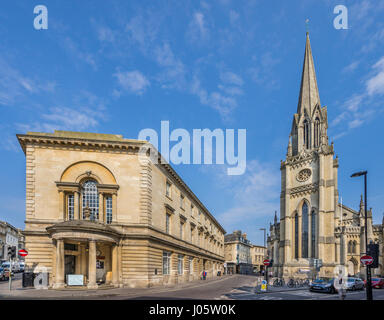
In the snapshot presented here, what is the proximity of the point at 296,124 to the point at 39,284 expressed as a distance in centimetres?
5706

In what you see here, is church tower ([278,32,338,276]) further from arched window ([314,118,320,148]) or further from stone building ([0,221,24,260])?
stone building ([0,221,24,260])

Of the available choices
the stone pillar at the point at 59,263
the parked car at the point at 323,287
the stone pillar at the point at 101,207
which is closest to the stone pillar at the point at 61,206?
the stone pillar at the point at 59,263

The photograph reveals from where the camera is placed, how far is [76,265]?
977 inches

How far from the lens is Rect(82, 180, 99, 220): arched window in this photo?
2514cm

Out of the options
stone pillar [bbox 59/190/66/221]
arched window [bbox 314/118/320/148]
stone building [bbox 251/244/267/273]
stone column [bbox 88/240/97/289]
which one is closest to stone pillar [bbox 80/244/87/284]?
stone column [bbox 88/240/97/289]

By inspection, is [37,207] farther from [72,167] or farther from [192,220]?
[192,220]

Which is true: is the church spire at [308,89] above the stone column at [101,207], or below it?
above

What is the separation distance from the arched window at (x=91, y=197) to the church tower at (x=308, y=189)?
41.7 m

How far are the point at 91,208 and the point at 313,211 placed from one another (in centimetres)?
4430

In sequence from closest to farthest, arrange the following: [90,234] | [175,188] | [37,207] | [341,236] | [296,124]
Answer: [90,234] → [37,207] → [175,188] → [341,236] → [296,124]

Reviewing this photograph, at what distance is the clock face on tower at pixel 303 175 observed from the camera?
194ft

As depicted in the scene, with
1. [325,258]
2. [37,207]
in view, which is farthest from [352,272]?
[37,207]

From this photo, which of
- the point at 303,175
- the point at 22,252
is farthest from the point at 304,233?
the point at 22,252

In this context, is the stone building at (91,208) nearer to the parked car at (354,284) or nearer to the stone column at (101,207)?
the stone column at (101,207)
